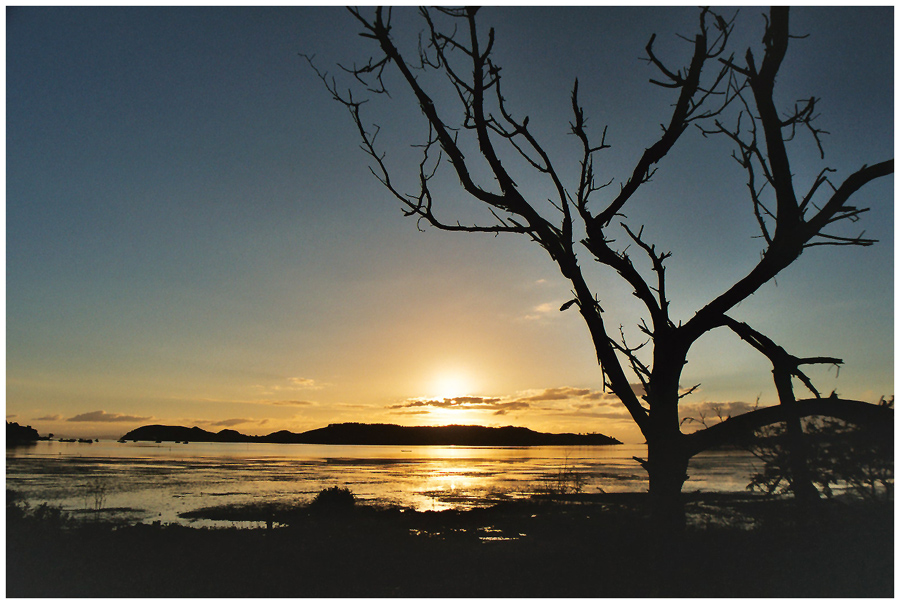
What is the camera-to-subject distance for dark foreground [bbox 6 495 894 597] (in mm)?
5109

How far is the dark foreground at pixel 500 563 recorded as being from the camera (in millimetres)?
5109

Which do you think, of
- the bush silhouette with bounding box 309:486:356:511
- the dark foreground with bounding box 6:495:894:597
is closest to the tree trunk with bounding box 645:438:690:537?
the dark foreground with bounding box 6:495:894:597

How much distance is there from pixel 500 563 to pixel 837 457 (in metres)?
3.71

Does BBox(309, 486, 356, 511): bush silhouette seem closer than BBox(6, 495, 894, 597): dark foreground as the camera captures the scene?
No

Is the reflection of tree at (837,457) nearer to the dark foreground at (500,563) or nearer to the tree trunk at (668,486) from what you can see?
the dark foreground at (500,563)

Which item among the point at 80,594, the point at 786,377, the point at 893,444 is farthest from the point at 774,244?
the point at 80,594

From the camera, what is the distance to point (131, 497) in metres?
19.5

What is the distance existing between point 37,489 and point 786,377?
2398 cm

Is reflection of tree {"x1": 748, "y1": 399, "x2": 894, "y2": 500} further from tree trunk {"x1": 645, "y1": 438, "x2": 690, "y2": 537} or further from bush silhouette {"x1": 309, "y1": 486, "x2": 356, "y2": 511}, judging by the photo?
bush silhouette {"x1": 309, "y1": 486, "x2": 356, "y2": 511}

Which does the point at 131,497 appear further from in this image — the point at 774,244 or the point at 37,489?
the point at 774,244

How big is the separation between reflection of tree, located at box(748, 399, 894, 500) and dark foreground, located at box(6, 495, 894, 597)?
238 mm

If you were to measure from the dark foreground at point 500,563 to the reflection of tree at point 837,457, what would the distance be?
24cm

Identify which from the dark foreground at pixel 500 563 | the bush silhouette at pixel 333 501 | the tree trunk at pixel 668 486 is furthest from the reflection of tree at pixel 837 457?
the bush silhouette at pixel 333 501

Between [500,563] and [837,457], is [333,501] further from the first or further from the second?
[837,457]
